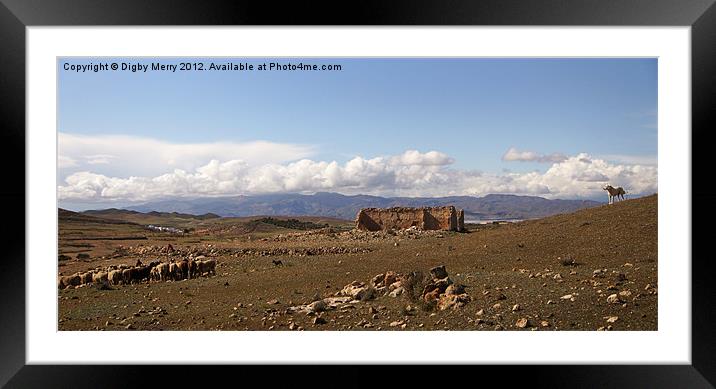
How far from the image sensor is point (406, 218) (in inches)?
411

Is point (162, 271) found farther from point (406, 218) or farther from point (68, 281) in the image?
point (406, 218)

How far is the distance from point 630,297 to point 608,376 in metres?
1.07

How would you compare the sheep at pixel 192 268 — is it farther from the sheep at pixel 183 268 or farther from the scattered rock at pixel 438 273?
the scattered rock at pixel 438 273

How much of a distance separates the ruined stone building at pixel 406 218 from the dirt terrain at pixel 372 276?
5.21 feet

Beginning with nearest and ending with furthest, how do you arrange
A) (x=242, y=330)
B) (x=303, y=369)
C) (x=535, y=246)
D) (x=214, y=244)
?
(x=303, y=369) → (x=242, y=330) → (x=535, y=246) → (x=214, y=244)

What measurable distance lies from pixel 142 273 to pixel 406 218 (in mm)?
6169

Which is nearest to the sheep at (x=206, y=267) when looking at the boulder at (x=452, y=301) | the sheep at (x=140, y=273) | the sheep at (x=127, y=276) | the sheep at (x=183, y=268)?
the sheep at (x=183, y=268)

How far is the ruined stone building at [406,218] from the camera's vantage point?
9.84 meters

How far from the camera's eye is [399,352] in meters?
3.85

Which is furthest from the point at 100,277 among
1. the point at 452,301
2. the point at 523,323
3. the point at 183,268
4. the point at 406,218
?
the point at 406,218

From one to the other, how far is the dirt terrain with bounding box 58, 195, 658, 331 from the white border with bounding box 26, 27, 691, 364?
32 cm
